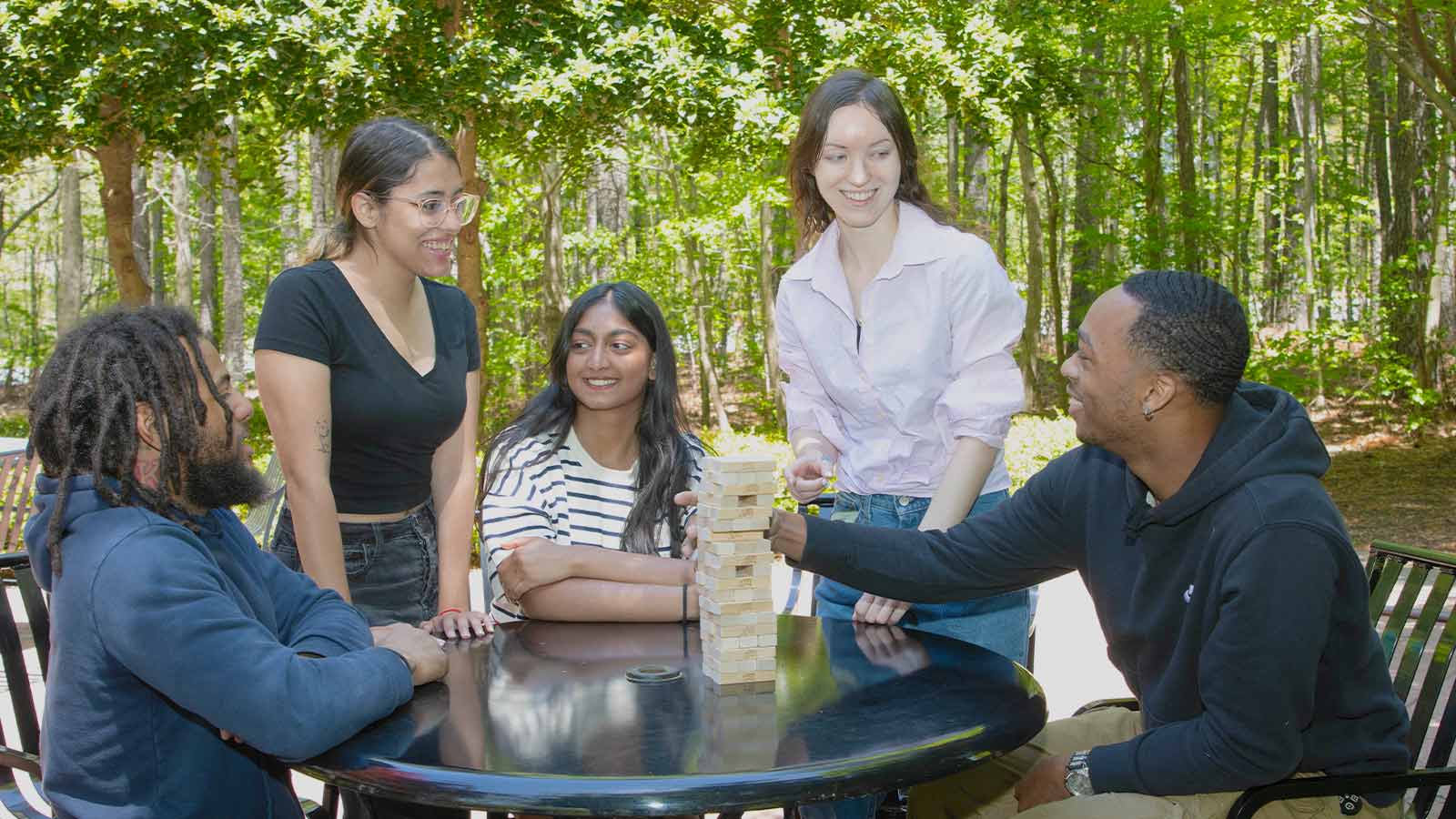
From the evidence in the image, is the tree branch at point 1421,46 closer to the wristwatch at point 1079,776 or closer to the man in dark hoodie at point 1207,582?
the man in dark hoodie at point 1207,582

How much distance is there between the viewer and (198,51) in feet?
25.8

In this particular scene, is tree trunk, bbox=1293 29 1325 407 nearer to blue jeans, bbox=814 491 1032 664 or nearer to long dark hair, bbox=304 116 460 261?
blue jeans, bbox=814 491 1032 664

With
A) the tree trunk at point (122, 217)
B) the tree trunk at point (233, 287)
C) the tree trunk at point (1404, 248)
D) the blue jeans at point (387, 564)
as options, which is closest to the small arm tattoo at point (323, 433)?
the blue jeans at point (387, 564)

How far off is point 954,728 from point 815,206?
1742 millimetres

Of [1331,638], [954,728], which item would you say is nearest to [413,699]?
[954,728]

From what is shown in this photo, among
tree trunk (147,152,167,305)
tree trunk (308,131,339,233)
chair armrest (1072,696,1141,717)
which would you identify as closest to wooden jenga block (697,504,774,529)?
chair armrest (1072,696,1141,717)

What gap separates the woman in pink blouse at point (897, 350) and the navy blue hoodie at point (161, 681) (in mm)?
1385

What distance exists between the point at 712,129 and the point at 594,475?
594 centimetres

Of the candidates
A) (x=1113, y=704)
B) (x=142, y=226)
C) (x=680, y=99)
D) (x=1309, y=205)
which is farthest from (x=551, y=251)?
(x=1113, y=704)

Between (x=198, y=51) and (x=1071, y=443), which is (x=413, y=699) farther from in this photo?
(x=1071, y=443)

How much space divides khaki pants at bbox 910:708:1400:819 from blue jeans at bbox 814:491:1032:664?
0.28m

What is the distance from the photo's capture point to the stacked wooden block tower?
229cm

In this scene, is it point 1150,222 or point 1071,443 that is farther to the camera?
point 1150,222

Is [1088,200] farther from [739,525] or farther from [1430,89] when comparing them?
[739,525]
